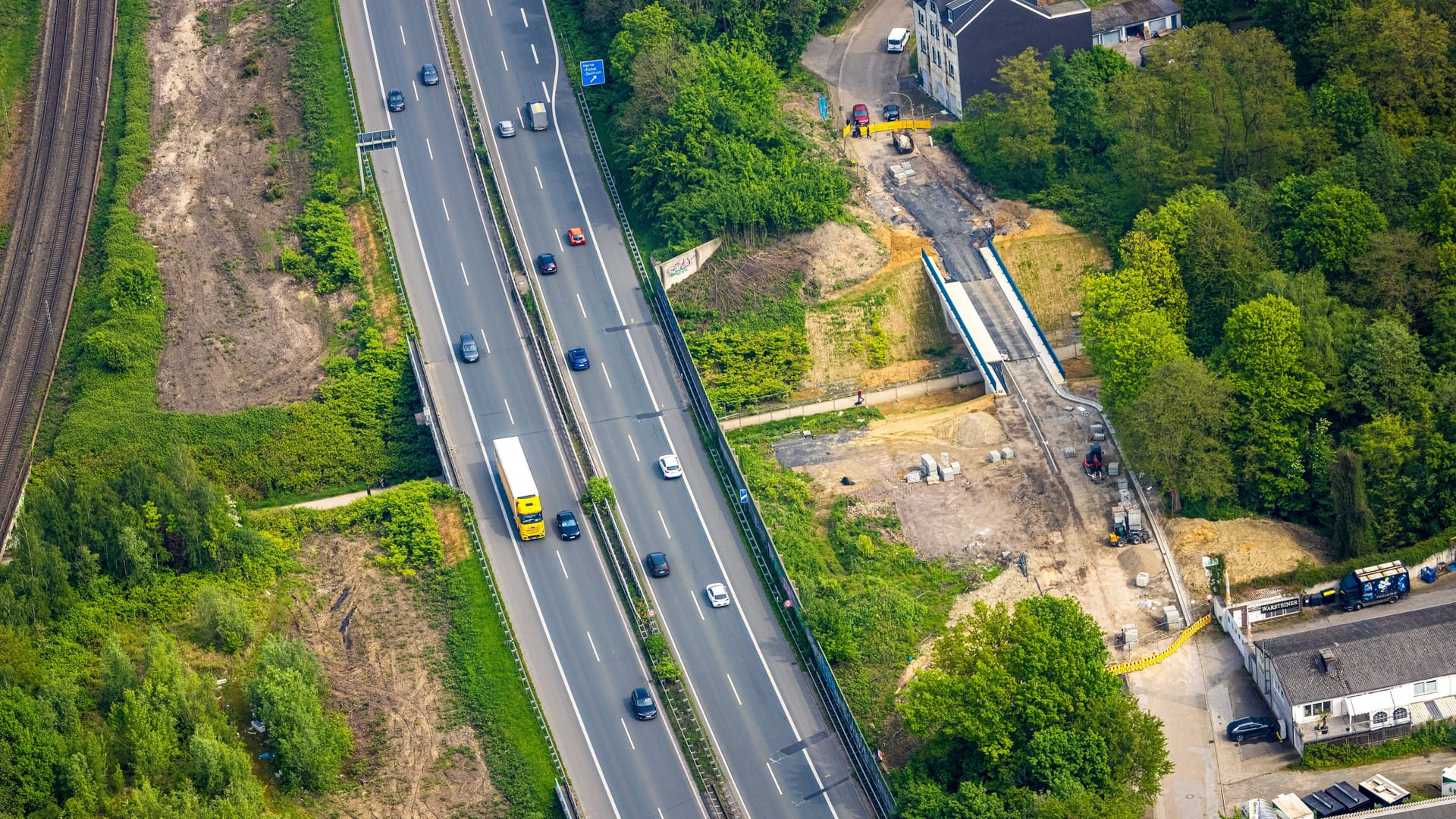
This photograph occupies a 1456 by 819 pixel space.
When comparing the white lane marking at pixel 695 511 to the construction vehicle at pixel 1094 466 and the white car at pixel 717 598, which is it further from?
the construction vehicle at pixel 1094 466

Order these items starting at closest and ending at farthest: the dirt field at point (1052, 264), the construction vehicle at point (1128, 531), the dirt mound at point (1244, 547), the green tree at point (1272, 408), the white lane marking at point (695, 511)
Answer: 1. the white lane marking at point (695, 511)
2. the dirt mound at point (1244, 547)
3. the construction vehicle at point (1128, 531)
4. the green tree at point (1272, 408)
5. the dirt field at point (1052, 264)

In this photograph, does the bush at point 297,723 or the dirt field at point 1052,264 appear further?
the dirt field at point 1052,264

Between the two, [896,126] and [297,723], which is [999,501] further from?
[297,723]

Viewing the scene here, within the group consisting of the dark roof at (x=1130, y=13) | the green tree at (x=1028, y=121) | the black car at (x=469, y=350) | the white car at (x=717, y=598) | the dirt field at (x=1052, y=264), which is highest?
the dark roof at (x=1130, y=13)

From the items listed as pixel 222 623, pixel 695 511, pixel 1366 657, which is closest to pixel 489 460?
pixel 695 511

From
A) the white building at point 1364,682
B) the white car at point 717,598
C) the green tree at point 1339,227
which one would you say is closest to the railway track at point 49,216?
the white car at point 717,598

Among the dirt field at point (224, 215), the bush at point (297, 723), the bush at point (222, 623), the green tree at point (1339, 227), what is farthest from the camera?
the dirt field at point (224, 215)
